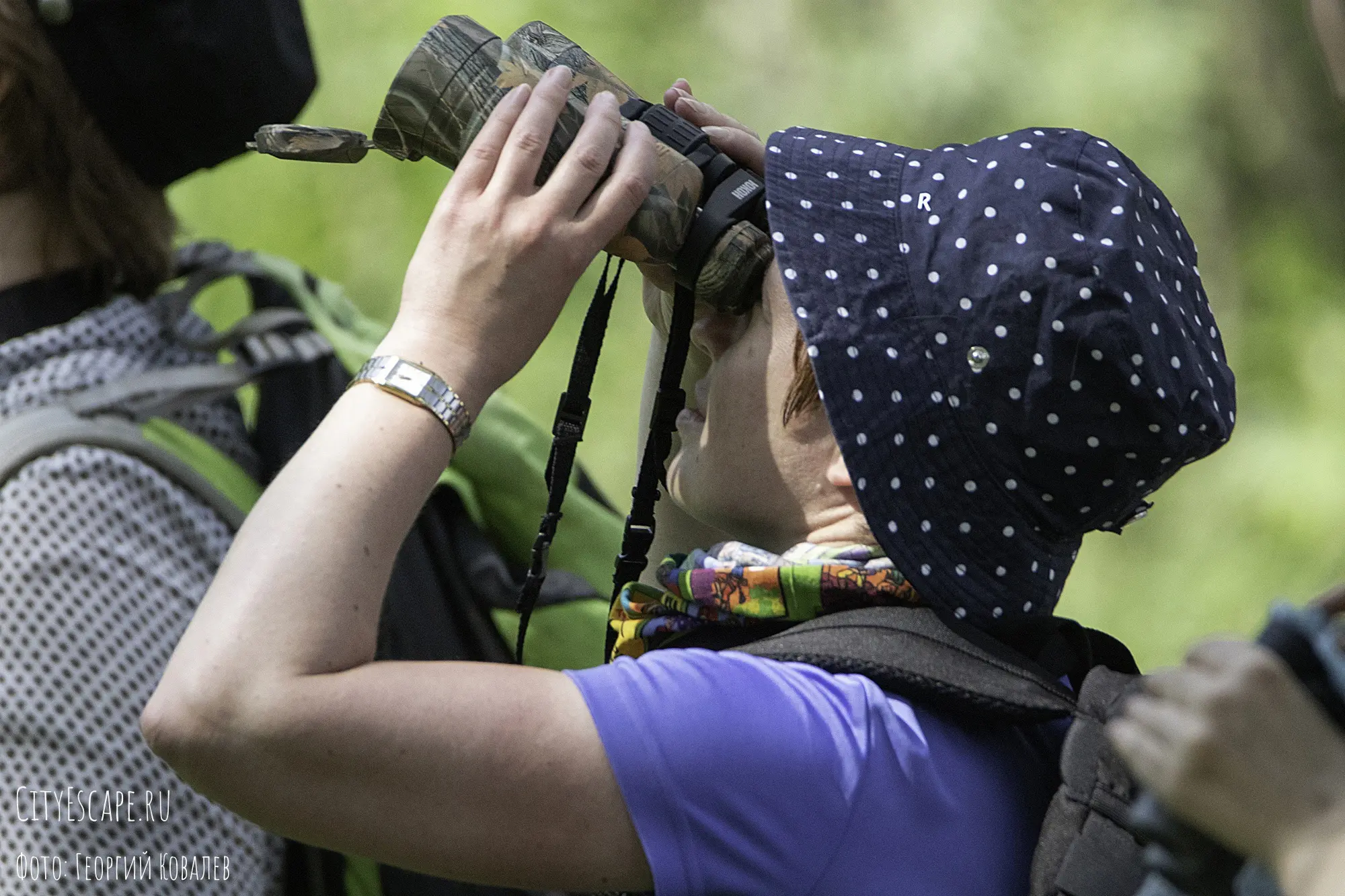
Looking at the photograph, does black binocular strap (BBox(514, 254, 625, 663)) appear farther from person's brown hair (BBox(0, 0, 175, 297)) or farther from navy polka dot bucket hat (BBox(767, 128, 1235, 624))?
person's brown hair (BBox(0, 0, 175, 297))

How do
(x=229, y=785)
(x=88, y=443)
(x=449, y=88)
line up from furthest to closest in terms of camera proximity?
(x=88, y=443) < (x=449, y=88) < (x=229, y=785)

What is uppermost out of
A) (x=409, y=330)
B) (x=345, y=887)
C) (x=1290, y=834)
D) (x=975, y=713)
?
(x=1290, y=834)

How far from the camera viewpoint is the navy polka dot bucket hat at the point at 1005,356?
47.7 inches

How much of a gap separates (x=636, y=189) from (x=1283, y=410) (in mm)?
3431

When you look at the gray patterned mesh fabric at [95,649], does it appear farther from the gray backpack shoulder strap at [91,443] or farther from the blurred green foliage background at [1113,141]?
the blurred green foliage background at [1113,141]

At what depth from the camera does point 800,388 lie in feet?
4.37

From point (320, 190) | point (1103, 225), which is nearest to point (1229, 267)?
point (320, 190)

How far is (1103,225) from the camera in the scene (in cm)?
124

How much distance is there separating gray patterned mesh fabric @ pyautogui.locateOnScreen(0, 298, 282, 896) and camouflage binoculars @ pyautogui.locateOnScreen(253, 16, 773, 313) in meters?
0.60

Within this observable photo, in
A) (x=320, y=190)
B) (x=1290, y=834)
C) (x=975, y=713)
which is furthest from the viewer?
(x=320, y=190)

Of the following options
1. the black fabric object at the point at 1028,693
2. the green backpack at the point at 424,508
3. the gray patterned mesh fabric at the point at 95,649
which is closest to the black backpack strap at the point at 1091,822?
the black fabric object at the point at 1028,693

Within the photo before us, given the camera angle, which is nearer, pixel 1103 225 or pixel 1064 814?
pixel 1064 814

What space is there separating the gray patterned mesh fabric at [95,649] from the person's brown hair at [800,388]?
888 mm

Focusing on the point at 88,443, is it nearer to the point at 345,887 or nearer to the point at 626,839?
the point at 345,887
